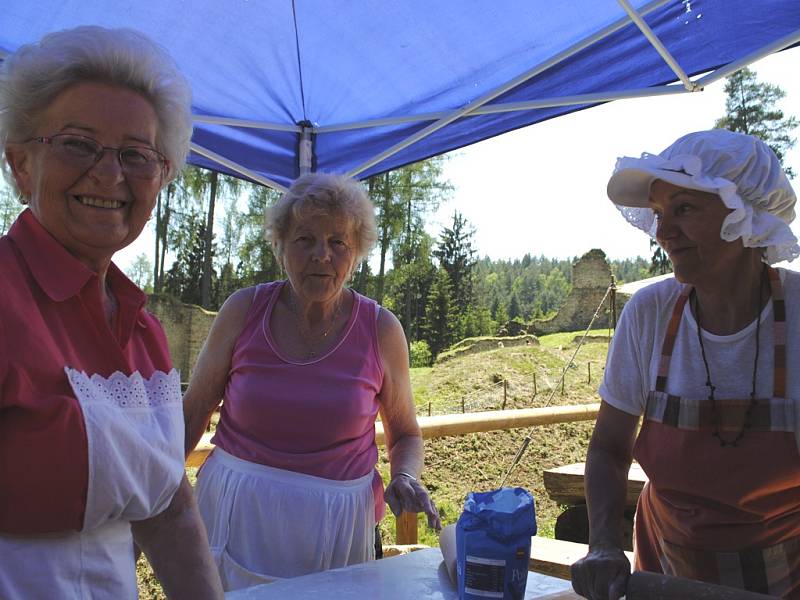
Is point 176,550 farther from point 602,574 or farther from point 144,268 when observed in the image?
point 144,268

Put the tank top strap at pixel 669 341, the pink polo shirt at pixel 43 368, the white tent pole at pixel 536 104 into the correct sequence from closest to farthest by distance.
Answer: the pink polo shirt at pixel 43 368
the tank top strap at pixel 669 341
the white tent pole at pixel 536 104

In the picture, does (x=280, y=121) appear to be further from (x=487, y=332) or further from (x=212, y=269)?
(x=487, y=332)

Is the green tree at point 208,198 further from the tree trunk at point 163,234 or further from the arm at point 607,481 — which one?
the arm at point 607,481

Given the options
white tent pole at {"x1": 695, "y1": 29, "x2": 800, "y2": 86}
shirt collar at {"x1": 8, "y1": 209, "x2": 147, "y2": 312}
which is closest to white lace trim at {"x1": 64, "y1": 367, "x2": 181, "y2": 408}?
shirt collar at {"x1": 8, "y1": 209, "x2": 147, "y2": 312}

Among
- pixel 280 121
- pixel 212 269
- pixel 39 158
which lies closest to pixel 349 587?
pixel 39 158

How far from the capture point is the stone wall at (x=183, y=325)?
17.1 m

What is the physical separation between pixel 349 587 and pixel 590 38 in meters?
2.26

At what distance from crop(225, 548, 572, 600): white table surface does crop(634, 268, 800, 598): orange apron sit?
1.07 ft

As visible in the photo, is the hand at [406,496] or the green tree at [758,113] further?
the green tree at [758,113]

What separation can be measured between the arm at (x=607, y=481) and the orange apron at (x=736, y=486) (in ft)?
0.44

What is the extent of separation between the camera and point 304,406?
201cm

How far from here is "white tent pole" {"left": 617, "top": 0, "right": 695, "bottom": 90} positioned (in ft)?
8.34

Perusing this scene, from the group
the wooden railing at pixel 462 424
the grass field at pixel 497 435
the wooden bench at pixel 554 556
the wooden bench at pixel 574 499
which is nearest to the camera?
the wooden bench at pixel 554 556

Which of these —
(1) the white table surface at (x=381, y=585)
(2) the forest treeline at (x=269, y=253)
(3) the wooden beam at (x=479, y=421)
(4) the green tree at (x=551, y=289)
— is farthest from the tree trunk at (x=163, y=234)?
(4) the green tree at (x=551, y=289)
